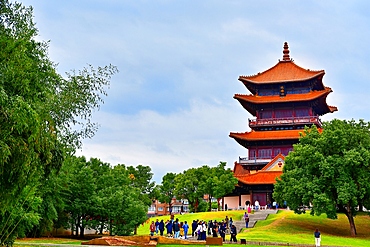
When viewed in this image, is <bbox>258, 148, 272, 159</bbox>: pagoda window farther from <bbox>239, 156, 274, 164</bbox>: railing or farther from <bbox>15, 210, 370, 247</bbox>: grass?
<bbox>15, 210, 370, 247</bbox>: grass

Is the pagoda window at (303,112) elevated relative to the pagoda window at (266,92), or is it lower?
lower

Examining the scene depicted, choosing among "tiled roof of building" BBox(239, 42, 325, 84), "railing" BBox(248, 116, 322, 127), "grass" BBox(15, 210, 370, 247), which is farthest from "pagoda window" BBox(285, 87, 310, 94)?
"grass" BBox(15, 210, 370, 247)

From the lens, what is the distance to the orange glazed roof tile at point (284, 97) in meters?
50.1

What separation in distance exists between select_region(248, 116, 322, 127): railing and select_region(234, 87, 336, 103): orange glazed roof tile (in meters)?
1.98

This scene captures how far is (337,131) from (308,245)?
10516 millimetres

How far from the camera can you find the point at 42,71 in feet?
48.9

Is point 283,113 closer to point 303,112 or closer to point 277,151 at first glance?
point 303,112

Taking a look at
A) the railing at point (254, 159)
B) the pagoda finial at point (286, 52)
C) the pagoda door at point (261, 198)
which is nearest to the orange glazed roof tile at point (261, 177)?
the pagoda door at point (261, 198)

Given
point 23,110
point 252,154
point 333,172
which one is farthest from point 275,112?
point 23,110

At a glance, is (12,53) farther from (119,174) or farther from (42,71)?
(119,174)

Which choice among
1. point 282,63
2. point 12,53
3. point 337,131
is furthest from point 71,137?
point 282,63

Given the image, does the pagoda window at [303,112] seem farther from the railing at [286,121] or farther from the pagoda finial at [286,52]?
the pagoda finial at [286,52]

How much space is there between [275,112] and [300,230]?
21826 millimetres

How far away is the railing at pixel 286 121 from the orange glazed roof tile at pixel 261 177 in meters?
6.90
